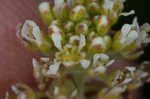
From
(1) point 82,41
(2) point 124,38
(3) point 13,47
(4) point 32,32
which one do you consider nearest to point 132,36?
(2) point 124,38

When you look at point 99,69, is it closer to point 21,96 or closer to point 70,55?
point 70,55

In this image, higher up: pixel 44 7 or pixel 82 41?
pixel 44 7

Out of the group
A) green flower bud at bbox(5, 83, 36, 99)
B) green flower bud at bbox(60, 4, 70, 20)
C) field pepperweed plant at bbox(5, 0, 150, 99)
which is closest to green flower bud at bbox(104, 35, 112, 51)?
field pepperweed plant at bbox(5, 0, 150, 99)

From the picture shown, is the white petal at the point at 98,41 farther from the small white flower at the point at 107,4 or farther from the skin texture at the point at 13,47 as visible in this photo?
the skin texture at the point at 13,47

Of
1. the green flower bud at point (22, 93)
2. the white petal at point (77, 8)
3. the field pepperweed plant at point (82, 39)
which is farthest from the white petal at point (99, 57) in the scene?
the green flower bud at point (22, 93)

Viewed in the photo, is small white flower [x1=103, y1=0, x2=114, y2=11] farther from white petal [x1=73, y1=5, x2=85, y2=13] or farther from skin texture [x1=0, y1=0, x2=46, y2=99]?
skin texture [x1=0, y1=0, x2=46, y2=99]
